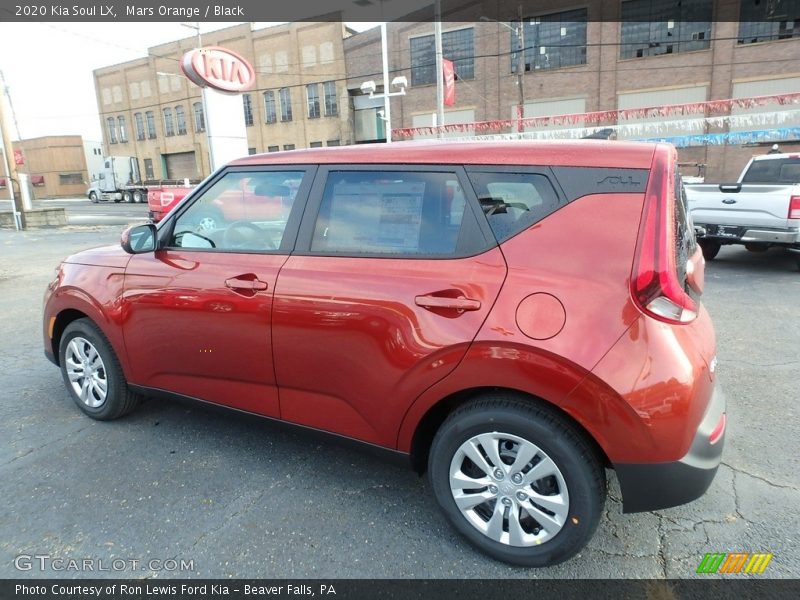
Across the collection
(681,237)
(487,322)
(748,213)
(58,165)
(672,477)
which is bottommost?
(672,477)

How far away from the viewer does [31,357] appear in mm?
5125

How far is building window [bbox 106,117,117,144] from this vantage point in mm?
57125

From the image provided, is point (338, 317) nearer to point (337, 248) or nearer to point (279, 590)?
point (337, 248)

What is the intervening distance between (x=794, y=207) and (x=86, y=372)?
8.88 m

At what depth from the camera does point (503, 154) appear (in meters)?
2.28

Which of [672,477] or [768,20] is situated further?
[768,20]

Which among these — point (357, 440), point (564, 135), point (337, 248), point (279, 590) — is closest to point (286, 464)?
point (357, 440)

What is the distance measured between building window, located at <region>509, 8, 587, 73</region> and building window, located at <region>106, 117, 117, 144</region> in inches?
1777

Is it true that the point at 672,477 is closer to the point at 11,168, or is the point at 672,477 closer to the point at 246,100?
the point at 11,168

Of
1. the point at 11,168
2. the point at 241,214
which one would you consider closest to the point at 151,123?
the point at 11,168

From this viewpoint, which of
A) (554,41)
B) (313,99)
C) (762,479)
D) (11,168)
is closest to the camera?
(762,479)

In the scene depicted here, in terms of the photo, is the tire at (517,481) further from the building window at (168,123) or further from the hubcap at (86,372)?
the building window at (168,123)

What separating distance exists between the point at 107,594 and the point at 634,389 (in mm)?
2314

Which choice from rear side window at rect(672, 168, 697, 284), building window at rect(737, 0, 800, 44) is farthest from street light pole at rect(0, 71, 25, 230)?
building window at rect(737, 0, 800, 44)
